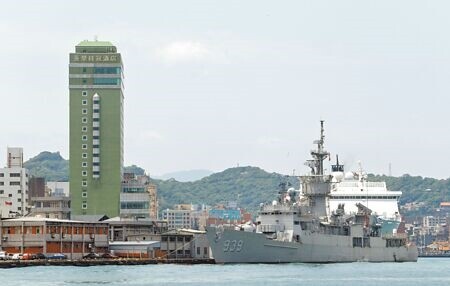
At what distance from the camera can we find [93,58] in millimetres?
186000

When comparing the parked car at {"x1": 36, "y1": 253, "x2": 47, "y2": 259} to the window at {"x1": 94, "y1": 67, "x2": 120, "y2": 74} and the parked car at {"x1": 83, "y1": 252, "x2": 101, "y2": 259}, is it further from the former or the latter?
the window at {"x1": 94, "y1": 67, "x2": 120, "y2": 74}

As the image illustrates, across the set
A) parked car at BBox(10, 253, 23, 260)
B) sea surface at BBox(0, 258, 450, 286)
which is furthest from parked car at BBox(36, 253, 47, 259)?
sea surface at BBox(0, 258, 450, 286)

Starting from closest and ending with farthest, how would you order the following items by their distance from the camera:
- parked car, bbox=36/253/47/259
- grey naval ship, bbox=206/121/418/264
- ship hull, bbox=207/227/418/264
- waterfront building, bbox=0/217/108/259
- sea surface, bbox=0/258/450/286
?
sea surface, bbox=0/258/450/286 < ship hull, bbox=207/227/418/264 < grey naval ship, bbox=206/121/418/264 < parked car, bbox=36/253/47/259 < waterfront building, bbox=0/217/108/259

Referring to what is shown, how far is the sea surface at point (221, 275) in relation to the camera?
106000 mm

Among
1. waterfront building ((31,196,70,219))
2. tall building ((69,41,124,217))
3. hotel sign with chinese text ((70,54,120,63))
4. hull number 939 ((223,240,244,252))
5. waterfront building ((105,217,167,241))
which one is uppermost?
hotel sign with chinese text ((70,54,120,63))

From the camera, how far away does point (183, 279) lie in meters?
110

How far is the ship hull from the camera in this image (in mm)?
132375

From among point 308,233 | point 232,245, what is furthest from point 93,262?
point 308,233

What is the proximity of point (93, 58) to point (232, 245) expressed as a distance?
Result: 60.9m

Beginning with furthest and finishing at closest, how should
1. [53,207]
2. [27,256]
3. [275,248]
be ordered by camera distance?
[53,207] → [27,256] → [275,248]

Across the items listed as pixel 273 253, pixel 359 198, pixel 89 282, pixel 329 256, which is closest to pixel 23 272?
pixel 89 282

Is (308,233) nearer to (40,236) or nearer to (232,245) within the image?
(232,245)

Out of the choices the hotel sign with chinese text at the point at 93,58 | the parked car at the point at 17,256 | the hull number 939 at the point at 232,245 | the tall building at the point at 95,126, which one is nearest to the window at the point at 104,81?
the tall building at the point at 95,126

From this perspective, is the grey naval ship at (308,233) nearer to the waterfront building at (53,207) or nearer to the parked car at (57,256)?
the parked car at (57,256)
